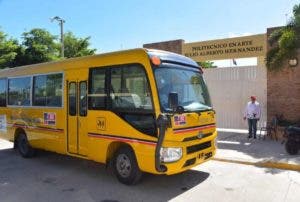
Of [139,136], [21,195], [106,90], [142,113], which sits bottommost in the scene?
[21,195]

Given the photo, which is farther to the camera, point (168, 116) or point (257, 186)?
point (257, 186)

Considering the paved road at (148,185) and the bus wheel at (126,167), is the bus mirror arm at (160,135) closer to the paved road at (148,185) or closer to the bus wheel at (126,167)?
the paved road at (148,185)

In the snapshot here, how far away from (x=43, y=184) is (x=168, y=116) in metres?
3.14

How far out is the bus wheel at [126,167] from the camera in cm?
720

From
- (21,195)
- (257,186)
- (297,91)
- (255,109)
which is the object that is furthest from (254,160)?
(21,195)

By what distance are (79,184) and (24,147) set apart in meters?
3.85

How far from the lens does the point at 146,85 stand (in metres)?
6.83

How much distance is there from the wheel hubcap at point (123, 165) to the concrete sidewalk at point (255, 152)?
3.55 m

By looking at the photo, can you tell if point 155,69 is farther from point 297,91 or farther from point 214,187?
point 297,91

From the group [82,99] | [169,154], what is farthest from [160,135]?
[82,99]

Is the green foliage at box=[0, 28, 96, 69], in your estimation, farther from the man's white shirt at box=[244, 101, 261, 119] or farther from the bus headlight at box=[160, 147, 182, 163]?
the bus headlight at box=[160, 147, 182, 163]

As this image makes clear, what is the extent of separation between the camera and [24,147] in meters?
10.7

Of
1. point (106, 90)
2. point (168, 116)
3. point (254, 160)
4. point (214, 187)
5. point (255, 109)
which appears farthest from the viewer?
point (255, 109)

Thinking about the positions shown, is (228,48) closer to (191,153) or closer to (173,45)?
(173,45)
